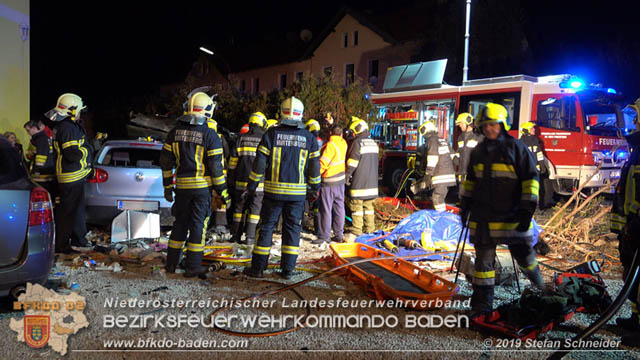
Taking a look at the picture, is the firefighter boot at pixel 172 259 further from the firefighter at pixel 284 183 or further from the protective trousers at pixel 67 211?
the protective trousers at pixel 67 211

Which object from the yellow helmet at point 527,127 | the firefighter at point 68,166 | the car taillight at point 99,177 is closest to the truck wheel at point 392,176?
the yellow helmet at point 527,127

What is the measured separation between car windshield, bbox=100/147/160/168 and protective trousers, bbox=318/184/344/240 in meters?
2.52

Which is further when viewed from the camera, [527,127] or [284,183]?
[527,127]

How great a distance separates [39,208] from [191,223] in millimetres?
1612

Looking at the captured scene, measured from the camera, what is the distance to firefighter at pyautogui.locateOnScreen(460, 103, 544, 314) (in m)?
4.09

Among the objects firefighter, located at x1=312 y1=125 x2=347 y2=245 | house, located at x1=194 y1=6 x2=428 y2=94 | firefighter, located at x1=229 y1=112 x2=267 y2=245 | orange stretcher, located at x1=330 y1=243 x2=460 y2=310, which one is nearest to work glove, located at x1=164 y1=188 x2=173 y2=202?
firefighter, located at x1=229 y1=112 x2=267 y2=245

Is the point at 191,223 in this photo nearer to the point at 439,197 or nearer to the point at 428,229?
the point at 428,229

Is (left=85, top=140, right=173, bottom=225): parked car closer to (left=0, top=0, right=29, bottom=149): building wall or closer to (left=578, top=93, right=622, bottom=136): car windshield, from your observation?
(left=0, top=0, right=29, bottom=149): building wall

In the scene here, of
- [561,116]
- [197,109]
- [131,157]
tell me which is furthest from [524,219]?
[561,116]

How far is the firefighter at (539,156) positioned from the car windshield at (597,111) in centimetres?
112

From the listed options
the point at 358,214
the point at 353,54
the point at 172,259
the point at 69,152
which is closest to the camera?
the point at 172,259

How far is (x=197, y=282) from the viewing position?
5.11m

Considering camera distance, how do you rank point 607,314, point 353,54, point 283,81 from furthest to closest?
point 283,81
point 353,54
point 607,314

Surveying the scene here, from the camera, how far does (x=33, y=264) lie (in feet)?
12.7
